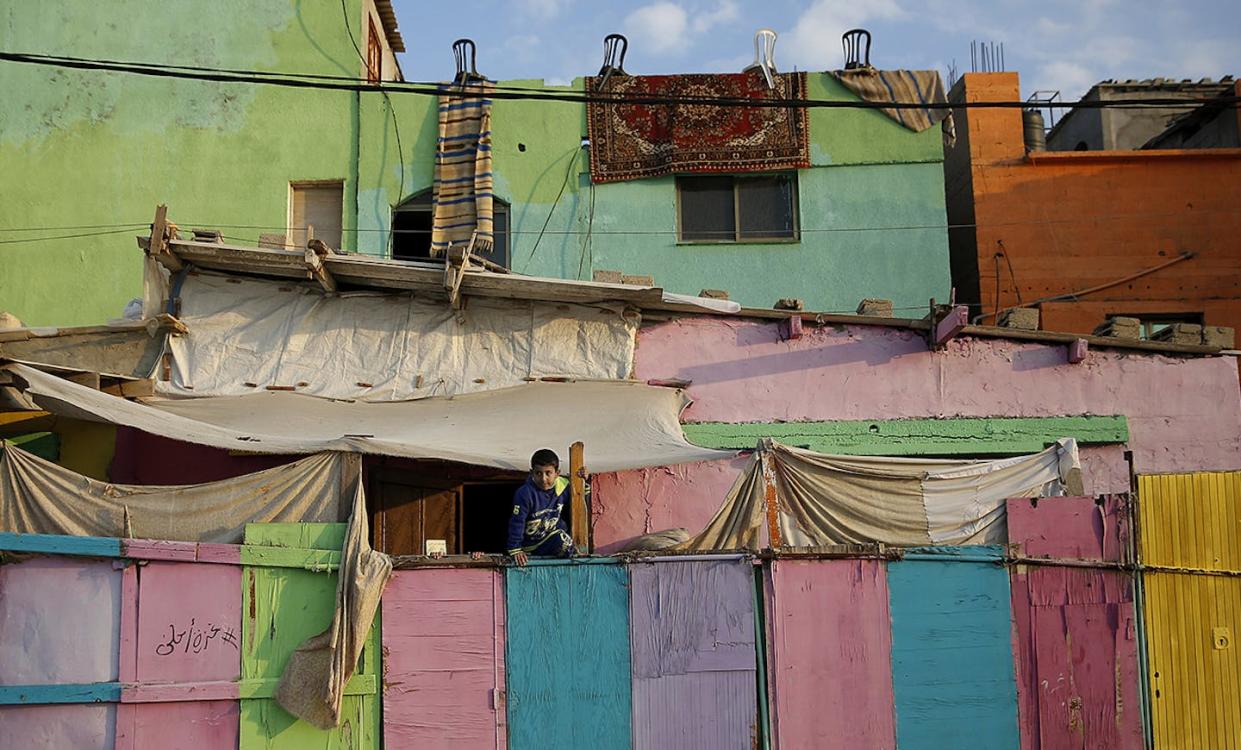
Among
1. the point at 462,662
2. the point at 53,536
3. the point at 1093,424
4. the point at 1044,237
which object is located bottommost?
the point at 462,662

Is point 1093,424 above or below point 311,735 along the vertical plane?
above

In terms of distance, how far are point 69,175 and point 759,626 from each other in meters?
12.7

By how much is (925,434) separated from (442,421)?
483 centimetres

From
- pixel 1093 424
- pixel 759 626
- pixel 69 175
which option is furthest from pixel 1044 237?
pixel 69 175

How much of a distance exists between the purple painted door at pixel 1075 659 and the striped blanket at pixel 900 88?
29.8 ft

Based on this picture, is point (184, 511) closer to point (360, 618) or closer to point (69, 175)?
point (360, 618)

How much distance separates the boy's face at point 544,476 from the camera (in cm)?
863

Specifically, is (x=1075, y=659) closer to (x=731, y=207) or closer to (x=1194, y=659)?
(x=1194, y=659)

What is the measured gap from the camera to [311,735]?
7.75 m

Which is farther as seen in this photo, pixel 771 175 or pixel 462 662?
pixel 771 175

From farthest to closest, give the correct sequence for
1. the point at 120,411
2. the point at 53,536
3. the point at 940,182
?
the point at 940,182 → the point at 120,411 → the point at 53,536

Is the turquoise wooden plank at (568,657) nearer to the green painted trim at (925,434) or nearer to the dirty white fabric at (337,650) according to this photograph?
the dirty white fabric at (337,650)

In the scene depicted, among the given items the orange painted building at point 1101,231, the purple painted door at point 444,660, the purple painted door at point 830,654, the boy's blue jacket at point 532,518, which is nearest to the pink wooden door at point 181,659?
the purple painted door at point 444,660

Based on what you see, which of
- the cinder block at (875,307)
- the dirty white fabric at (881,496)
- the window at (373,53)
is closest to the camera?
the dirty white fabric at (881,496)
